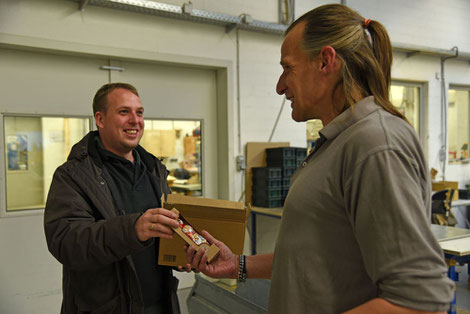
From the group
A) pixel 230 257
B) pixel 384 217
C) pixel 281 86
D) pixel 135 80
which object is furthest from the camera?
pixel 135 80

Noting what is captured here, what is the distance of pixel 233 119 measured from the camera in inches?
163

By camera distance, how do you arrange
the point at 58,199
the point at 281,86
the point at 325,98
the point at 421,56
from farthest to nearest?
the point at 421,56, the point at 58,199, the point at 281,86, the point at 325,98

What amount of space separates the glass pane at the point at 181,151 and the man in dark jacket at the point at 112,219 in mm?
1981

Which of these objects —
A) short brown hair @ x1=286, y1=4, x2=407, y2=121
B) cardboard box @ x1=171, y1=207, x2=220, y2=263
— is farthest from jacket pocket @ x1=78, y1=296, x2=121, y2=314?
short brown hair @ x1=286, y1=4, x2=407, y2=121

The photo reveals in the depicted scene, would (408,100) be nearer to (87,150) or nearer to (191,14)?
(191,14)

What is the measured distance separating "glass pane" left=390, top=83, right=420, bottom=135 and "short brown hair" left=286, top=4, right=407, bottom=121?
516 centimetres

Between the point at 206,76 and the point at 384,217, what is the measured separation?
12.0 ft

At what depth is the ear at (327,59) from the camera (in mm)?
891

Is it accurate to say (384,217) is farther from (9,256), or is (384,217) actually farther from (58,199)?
(9,256)

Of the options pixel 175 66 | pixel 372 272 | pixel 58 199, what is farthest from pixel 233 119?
pixel 372 272

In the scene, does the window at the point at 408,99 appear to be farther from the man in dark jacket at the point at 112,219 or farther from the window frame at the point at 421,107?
the man in dark jacket at the point at 112,219

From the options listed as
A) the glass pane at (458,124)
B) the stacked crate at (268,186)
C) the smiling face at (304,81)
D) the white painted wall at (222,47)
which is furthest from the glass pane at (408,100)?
the smiling face at (304,81)

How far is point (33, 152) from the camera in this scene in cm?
333

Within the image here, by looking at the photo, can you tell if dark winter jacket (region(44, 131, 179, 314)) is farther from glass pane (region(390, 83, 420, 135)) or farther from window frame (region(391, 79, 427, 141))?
window frame (region(391, 79, 427, 141))
